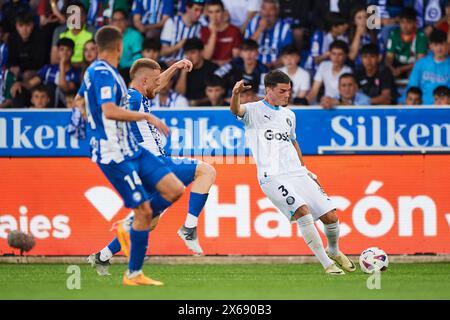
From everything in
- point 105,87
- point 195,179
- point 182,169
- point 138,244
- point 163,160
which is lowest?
point 138,244

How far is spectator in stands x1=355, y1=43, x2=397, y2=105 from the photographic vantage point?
1602cm

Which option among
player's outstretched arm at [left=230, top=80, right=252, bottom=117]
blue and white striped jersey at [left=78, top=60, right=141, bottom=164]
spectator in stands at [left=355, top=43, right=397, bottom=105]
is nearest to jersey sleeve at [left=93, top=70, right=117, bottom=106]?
blue and white striped jersey at [left=78, top=60, right=141, bottom=164]

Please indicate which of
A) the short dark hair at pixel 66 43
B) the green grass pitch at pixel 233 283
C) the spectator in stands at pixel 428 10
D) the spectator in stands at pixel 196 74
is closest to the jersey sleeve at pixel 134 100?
the green grass pitch at pixel 233 283

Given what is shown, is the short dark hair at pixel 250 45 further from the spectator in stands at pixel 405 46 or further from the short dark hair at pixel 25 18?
the short dark hair at pixel 25 18

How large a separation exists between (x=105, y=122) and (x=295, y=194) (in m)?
2.58

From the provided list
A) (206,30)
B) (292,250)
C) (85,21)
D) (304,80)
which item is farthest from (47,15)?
(292,250)

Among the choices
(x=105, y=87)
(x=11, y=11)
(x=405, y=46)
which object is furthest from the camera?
(x=11, y=11)

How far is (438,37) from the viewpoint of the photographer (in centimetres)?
1590

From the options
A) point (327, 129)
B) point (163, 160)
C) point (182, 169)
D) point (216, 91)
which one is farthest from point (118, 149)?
point (216, 91)

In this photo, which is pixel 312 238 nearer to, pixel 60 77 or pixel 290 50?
pixel 290 50

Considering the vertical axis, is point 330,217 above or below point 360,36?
below

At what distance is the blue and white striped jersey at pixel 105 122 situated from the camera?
923cm

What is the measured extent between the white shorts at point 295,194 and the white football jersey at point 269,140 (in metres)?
0.09

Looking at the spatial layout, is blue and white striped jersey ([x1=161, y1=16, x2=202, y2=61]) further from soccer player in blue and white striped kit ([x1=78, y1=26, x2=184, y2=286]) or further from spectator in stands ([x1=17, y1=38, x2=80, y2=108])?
soccer player in blue and white striped kit ([x1=78, y1=26, x2=184, y2=286])
